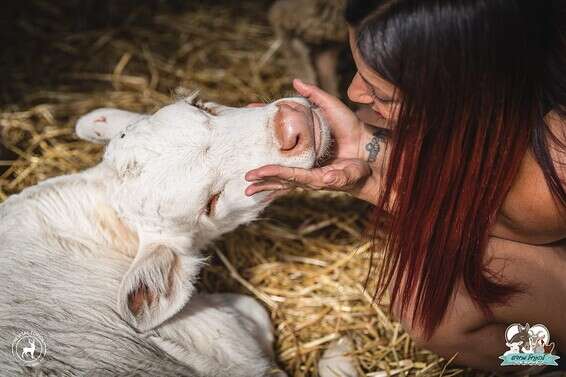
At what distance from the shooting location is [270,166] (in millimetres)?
2381

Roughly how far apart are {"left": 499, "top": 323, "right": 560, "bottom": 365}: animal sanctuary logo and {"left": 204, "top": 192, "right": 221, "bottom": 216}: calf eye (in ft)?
4.44

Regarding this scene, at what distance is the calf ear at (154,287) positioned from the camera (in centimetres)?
236

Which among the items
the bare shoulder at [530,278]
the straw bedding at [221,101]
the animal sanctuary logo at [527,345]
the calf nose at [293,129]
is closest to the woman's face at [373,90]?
the calf nose at [293,129]

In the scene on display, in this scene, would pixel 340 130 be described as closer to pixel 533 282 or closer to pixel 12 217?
pixel 533 282

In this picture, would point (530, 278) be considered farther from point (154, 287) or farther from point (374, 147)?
point (154, 287)

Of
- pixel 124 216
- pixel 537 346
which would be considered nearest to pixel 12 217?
pixel 124 216

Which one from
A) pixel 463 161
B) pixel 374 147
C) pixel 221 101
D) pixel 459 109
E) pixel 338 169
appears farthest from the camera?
pixel 221 101

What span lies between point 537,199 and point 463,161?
0.40 meters

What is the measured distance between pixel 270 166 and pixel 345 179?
33 centimetres

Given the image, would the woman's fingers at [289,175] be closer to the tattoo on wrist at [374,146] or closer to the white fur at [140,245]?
the white fur at [140,245]

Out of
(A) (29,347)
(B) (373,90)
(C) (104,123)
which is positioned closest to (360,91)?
(B) (373,90)

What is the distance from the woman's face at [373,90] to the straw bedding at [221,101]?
2.10ft

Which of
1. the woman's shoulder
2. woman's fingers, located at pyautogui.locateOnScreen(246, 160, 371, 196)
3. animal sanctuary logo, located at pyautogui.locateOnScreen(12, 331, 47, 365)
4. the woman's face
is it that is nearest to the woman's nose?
the woman's face

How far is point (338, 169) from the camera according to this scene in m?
2.52
